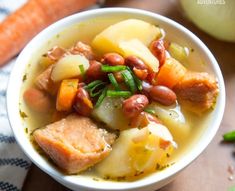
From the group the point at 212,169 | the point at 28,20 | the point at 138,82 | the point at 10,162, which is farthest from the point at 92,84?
the point at 28,20

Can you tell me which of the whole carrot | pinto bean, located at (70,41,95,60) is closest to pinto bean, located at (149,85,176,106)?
pinto bean, located at (70,41,95,60)

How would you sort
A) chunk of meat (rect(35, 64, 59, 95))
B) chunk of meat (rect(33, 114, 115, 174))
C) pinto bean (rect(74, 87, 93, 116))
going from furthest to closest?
chunk of meat (rect(35, 64, 59, 95)) < pinto bean (rect(74, 87, 93, 116)) < chunk of meat (rect(33, 114, 115, 174))

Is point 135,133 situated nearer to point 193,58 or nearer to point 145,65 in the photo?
point 145,65

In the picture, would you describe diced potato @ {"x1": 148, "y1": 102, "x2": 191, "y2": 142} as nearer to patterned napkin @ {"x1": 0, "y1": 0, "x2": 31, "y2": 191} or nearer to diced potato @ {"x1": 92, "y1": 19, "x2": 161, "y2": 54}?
diced potato @ {"x1": 92, "y1": 19, "x2": 161, "y2": 54}

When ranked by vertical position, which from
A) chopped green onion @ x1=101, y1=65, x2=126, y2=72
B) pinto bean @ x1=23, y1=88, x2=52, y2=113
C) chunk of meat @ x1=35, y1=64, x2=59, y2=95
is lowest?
pinto bean @ x1=23, y1=88, x2=52, y2=113

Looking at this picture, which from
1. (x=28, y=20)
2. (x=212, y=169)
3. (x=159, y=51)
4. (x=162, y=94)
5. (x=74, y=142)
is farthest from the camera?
(x=28, y=20)

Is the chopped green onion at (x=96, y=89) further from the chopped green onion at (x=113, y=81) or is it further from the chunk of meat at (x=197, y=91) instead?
the chunk of meat at (x=197, y=91)

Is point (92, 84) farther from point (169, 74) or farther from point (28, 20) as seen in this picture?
point (28, 20)
